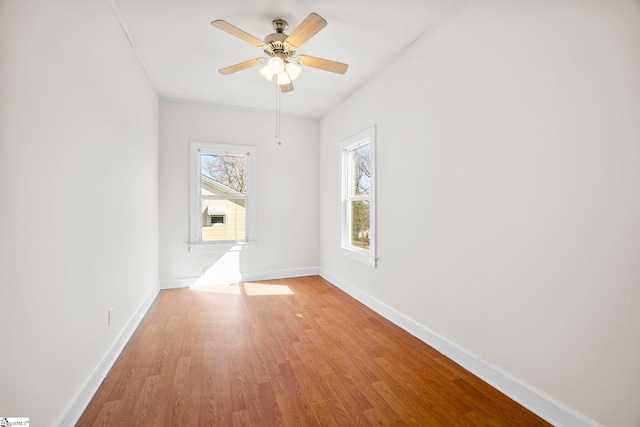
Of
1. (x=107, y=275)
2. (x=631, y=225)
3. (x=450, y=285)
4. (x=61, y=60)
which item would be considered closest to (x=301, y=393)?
(x=450, y=285)

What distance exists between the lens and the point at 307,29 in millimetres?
1998

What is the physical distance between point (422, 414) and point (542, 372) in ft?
2.45

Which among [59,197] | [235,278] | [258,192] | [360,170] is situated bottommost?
[235,278]

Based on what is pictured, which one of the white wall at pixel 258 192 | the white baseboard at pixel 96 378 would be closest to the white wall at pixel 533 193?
the white wall at pixel 258 192

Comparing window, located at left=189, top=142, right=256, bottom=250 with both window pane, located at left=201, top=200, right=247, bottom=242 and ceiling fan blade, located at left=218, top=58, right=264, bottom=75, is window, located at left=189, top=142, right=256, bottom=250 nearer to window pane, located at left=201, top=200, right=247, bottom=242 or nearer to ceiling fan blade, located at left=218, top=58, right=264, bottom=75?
window pane, located at left=201, top=200, right=247, bottom=242

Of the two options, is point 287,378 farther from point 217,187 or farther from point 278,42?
point 217,187

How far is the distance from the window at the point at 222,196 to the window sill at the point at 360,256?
5.16 feet

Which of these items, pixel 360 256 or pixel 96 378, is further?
pixel 360 256

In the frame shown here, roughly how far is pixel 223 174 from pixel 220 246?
3.73 ft

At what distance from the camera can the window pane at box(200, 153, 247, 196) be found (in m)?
4.25

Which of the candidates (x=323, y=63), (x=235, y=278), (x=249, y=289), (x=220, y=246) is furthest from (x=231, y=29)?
(x=235, y=278)

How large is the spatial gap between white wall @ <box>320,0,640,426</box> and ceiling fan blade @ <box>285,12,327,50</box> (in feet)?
3.60

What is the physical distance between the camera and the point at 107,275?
206cm

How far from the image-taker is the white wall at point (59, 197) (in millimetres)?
1106
